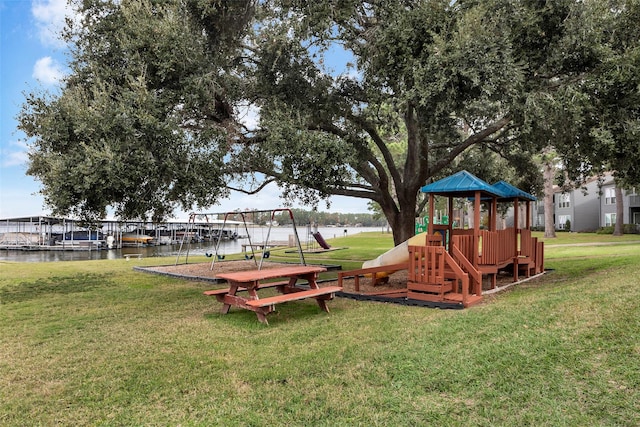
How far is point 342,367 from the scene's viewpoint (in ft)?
15.4

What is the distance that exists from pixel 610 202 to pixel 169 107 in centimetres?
4652

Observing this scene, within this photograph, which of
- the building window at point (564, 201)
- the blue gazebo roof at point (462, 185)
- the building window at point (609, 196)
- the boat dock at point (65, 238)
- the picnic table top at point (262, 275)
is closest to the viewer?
the picnic table top at point (262, 275)

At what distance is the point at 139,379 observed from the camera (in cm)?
457

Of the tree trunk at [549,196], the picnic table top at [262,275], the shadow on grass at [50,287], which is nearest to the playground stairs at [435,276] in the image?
the picnic table top at [262,275]

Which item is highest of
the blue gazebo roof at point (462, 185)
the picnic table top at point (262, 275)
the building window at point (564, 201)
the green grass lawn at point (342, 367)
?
the building window at point (564, 201)

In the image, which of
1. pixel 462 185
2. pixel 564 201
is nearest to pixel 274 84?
pixel 462 185

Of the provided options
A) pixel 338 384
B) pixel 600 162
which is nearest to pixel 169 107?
pixel 338 384

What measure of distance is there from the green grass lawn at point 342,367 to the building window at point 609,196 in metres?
42.3

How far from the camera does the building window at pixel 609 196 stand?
1663 inches

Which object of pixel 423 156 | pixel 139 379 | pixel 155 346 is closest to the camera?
pixel 139 379

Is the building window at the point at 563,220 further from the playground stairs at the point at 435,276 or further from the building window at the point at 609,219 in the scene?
the playground stairs at the point at 435,276

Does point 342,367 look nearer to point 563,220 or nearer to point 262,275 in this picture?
A: point 262,275

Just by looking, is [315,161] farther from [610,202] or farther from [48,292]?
[610,202]

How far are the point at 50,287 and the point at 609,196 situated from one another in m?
47.9
